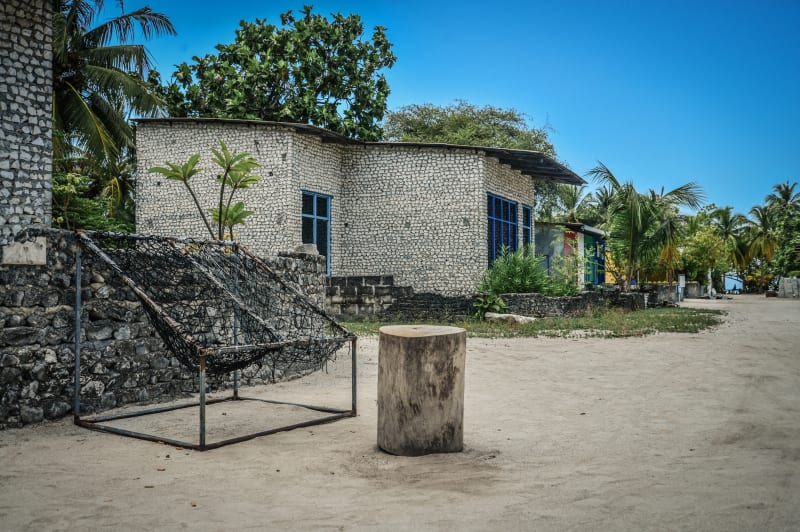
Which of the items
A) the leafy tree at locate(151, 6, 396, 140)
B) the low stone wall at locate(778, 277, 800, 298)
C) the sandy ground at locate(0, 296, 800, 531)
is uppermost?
the leafy tree at locate(151, 6, 396, 140)

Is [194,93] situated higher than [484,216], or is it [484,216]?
[194,93]

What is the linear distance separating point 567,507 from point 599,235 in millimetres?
27837

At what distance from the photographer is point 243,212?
51.3 feet

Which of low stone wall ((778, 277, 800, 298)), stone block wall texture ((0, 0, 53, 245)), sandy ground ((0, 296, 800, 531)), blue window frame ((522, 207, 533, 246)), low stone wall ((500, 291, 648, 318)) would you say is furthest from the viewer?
low stone wall ((778, 277, 800, 298))

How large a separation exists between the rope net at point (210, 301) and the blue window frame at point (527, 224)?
15.7 meters

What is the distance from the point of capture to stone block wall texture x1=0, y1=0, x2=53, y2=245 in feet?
36.6

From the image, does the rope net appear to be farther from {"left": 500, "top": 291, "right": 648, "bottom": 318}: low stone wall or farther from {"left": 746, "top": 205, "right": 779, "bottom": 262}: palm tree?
{"left": 746, "top": 205, "right": 779, "bottom": 262}: palm tree

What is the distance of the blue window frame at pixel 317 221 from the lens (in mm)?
18281

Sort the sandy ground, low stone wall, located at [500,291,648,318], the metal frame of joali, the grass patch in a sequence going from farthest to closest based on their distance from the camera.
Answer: low stone wall, located at [500,291,648,318] → the grass patch → the metal frame of joali → the sandy ground

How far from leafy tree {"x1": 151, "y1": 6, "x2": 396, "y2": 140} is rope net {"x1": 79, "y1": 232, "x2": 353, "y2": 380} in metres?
16.9

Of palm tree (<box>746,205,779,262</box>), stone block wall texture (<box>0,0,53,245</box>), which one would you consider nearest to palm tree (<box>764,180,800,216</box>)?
palm tree (<box>746,205,779,262</box>)

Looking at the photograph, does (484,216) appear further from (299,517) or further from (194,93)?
(299,517)

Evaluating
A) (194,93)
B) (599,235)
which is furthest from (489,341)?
(599,235)

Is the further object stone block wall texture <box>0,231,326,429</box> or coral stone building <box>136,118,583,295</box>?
coral stone building <box>136,118,583,295</box>
